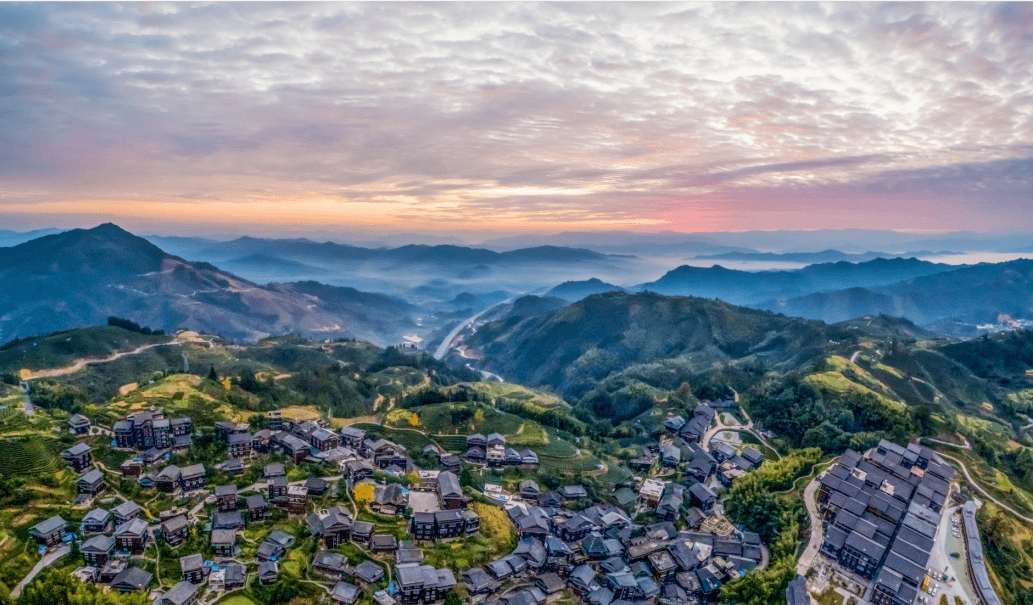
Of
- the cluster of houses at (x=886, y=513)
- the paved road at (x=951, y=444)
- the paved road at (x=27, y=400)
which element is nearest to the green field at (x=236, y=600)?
the paved road at (x=27, y=400)

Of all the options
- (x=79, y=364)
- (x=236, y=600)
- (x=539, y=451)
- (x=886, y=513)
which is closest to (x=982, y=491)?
(x=886, y=513)

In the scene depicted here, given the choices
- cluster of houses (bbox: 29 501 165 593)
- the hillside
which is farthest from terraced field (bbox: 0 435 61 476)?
the hillside

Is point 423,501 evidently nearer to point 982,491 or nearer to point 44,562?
point 44,562

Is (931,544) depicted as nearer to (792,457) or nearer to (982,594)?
(982,594)

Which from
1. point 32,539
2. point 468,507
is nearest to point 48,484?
point 32,539

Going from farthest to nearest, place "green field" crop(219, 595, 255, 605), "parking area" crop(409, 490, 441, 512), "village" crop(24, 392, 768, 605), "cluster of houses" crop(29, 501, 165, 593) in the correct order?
"parking area" crop(409, 490, 441, 512) → "village" crop(24, 392, 768, 605) → "cluster of houses" crop(29, 501, 165, 593) → "green field" crop(219, 595, 255, 605)

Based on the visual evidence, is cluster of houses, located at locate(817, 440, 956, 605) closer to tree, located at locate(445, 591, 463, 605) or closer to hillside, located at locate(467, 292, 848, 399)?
tree, located at locate(445, 591, 463, 605)
